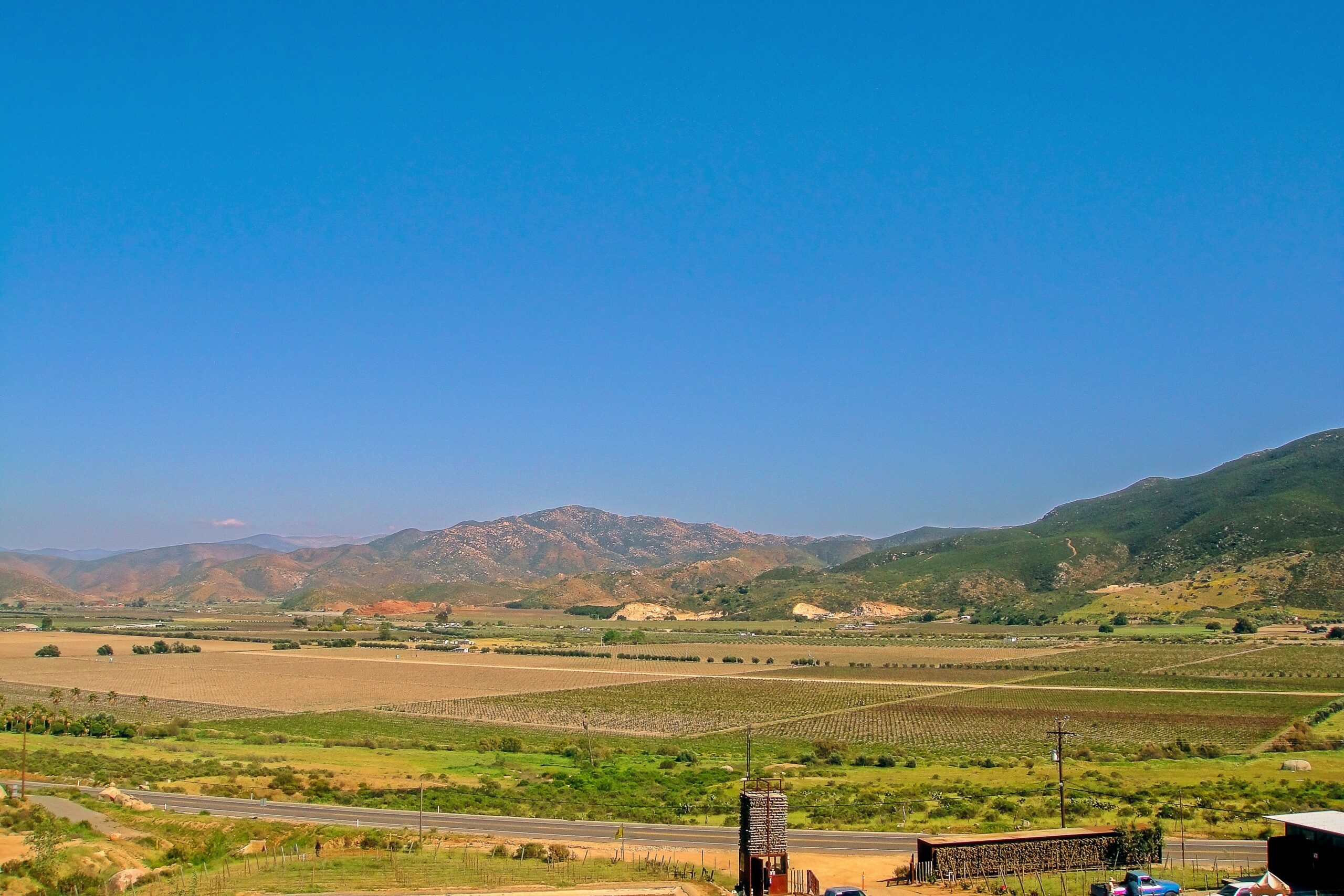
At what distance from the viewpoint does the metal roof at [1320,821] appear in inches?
995

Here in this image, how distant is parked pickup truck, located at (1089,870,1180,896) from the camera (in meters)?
22.8

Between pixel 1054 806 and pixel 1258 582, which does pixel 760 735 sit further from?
pixel 1258 582

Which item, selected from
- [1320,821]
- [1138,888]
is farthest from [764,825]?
[1320,821]

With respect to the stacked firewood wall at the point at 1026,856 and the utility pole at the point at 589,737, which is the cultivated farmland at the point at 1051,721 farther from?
the stacked firewood wall at the point at 1026,856

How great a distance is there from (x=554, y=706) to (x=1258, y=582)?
Result: 13049 centimetres

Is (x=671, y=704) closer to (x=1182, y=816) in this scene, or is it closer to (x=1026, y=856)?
(x=1182, y=816)

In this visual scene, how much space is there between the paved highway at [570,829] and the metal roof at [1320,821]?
6.83ft

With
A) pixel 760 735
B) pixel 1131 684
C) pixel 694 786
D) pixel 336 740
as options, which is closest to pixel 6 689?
pixel 336 740

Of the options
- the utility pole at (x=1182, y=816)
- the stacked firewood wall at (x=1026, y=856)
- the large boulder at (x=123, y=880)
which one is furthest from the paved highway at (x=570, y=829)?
the large boulder at (x=123, y=880)

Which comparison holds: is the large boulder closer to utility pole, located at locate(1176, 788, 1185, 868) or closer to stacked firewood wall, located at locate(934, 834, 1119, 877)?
stacked firewood wall, located at locate(934, 834, 1119, 877)

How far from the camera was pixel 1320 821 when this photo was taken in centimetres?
2623

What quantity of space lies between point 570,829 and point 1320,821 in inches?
833

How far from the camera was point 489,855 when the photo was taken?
29.2 metres

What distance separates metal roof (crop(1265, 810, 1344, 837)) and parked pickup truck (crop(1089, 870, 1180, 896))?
4265 mm
